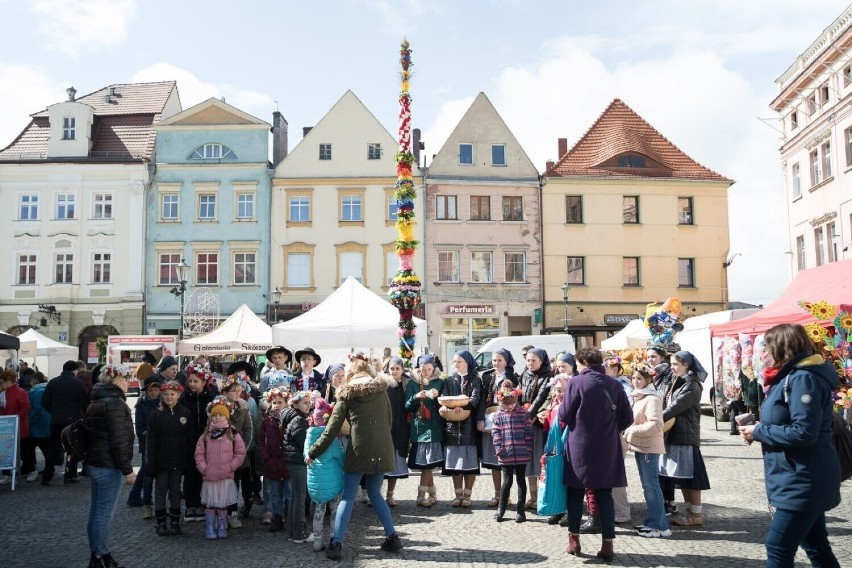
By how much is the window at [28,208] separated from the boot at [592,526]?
34.6 meters

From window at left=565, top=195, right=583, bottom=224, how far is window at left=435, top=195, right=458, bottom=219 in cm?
530

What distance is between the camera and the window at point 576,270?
36.9 meters

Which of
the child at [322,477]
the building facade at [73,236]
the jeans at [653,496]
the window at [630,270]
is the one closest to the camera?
the child at [322,477]

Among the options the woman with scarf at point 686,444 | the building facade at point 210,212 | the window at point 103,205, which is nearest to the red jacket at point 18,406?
the woman with scarf at point 686,444

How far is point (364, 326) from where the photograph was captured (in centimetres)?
1460

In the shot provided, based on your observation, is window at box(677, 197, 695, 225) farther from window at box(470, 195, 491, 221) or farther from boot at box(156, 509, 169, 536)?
boot at box(156, 509, 169, 536)

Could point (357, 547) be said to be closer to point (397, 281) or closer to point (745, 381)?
point (397, 281)

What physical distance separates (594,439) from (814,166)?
87.2ft

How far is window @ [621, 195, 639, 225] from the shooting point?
37.5m

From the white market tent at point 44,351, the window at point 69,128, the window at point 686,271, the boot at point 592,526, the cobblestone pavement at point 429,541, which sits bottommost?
the cobblestone pavement at point 429,541

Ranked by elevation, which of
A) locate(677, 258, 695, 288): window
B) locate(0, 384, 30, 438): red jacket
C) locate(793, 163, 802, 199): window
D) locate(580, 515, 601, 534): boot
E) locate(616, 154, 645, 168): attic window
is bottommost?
locate(580, 515, 601, 534): boot

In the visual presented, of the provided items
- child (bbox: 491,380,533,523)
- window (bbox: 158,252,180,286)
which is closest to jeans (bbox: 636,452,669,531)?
child (bbox: 491,380,533,523)

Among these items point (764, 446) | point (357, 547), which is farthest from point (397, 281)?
point (764, 446)

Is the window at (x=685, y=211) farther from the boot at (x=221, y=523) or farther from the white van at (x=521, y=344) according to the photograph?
the boot at (x=221, y=523)
